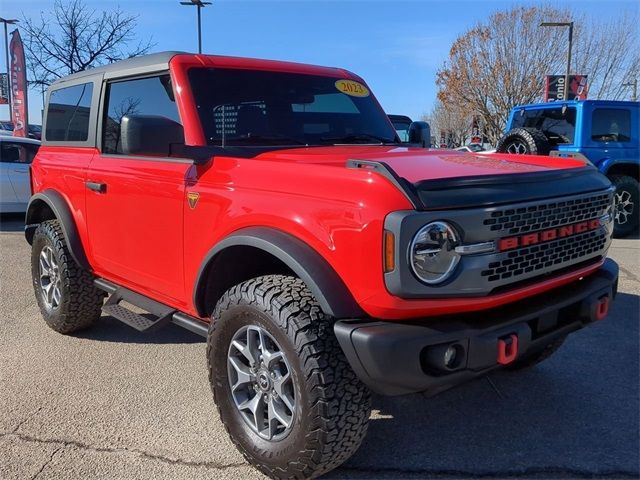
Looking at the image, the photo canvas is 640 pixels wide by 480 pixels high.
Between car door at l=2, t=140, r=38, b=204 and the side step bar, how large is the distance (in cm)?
727

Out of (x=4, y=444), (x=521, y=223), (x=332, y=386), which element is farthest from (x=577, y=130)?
(x=4, y=444)

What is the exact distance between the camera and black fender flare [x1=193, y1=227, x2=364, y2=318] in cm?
225

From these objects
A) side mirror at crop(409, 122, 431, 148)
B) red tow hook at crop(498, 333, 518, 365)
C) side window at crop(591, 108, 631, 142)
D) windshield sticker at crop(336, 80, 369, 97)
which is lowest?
red tow hook at crop(498, 333, 518, 365)

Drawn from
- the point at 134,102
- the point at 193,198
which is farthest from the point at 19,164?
the point at 193,198

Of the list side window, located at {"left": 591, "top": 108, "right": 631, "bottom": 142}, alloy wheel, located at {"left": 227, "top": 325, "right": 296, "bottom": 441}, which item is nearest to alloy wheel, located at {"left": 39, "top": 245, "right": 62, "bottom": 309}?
alloy wheel, located at {"left": 227, "top": 325, "right": 296, "bottom": 441}

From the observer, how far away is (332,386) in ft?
7.50

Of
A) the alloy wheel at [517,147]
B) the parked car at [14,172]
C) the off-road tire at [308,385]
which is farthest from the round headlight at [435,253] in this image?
the parked car at [14,172]

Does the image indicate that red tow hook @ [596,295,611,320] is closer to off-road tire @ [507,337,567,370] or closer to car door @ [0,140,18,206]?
off-road tire @ [507,337,567,370]

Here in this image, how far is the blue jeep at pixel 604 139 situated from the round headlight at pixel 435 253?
7.19 metres

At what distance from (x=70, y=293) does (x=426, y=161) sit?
9.55ft

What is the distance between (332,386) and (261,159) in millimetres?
1178

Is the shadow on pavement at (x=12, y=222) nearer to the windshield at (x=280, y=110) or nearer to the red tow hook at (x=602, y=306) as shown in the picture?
the windshield at (x=280, y=110)

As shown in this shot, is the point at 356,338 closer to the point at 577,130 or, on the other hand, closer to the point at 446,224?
the point at 446,224

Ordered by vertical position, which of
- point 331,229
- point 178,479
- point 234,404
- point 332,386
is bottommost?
point 178,479
